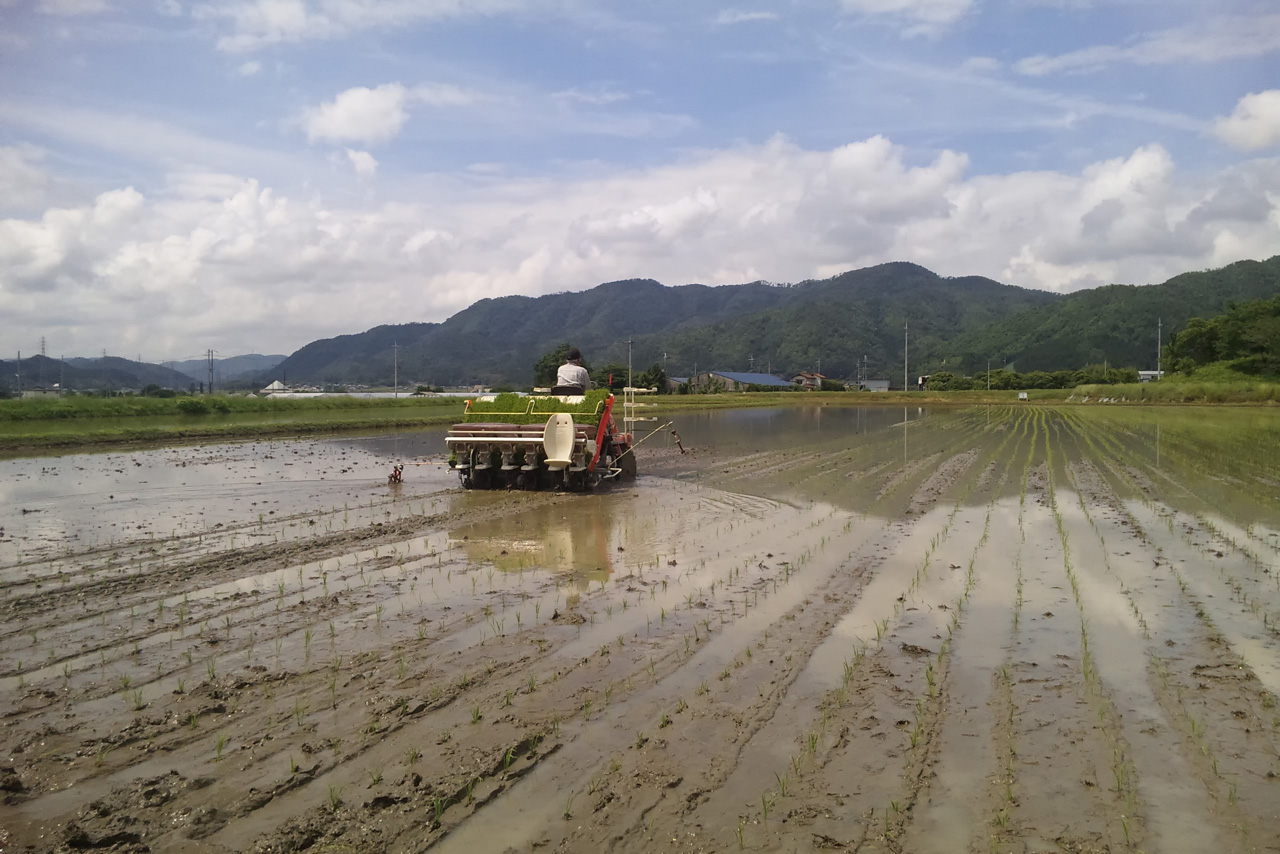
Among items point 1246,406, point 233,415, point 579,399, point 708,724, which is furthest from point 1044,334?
point 708,724

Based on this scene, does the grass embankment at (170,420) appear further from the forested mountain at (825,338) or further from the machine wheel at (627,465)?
the forested mountain at (825,338)

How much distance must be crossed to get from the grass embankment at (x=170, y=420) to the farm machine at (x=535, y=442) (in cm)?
1570

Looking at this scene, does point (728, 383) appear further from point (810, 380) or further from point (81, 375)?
point (81, 375)

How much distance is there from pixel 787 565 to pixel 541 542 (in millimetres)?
3112

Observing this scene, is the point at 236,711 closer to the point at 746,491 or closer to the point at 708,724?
the point at 708,724

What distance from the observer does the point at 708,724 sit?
4.63 metres

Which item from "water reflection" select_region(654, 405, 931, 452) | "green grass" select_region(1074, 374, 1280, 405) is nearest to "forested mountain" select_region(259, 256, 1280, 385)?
"green grass" select_region(1074, 374, 1280, 405)

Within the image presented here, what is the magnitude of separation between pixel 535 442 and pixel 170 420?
2626 cm

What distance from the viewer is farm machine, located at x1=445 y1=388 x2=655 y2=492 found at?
1408 centimetres

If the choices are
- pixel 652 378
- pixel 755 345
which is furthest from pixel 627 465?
pixel 755 345

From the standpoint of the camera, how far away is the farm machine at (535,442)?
14.1 meters

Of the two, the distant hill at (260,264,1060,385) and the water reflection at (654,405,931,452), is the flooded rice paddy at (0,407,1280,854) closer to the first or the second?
Result: the water reflection at (654,405,931,452)

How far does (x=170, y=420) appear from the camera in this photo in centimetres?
3362

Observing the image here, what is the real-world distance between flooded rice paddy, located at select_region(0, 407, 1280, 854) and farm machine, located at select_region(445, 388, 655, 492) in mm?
2416
